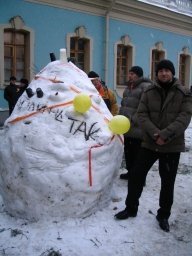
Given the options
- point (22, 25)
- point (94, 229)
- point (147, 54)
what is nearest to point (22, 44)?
point (22, 25)

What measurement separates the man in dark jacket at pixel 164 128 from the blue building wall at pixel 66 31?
727cm

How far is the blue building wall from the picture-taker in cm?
960

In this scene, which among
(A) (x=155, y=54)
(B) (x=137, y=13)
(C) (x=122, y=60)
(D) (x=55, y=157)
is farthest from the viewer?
(A) (x=155, y=54)

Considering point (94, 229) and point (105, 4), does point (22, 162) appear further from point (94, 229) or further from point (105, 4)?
point (105, 4)

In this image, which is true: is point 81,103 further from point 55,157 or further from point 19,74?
point 19,74

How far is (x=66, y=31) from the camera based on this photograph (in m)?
10.8

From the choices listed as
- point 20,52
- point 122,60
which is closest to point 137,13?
point 122,60

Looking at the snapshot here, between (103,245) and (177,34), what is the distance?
48.9 feet

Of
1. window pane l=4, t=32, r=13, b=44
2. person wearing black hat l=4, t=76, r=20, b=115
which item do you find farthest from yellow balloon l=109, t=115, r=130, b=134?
window pane l=4, t=32, r=13, b=44

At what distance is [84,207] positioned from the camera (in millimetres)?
2980

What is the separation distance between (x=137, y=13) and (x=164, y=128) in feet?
36.9

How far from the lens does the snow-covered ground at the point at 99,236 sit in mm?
2619

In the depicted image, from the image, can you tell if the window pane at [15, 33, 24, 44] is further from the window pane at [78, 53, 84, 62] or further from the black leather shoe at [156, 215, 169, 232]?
the black leather shoe at [156, 215, 169, 232]

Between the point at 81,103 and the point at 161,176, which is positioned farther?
the point at 161,176
